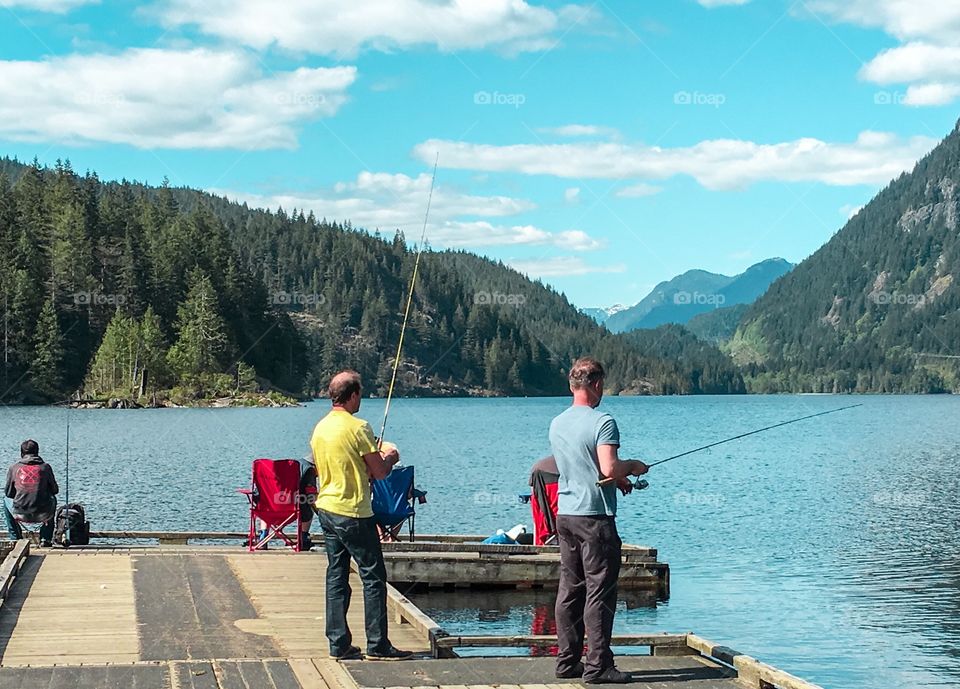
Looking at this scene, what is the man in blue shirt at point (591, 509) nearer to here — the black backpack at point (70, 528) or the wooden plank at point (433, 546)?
the wooden plank at point (433, 546)

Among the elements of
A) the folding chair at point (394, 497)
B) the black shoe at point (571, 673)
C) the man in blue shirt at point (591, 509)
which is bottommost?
the black shoe at point (571, 673)

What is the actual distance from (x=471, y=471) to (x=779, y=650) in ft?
115

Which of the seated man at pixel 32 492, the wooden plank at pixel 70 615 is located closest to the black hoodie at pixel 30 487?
the seated man at pixel 32 492

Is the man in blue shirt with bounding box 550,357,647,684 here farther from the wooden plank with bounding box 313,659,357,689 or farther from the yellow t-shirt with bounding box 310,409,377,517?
the wooden plank with bounding box 313,659,357,689

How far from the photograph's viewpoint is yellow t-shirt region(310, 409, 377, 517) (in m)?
9.69

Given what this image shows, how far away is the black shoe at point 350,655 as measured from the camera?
991 cm

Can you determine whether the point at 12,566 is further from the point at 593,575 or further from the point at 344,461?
the point at 593,575

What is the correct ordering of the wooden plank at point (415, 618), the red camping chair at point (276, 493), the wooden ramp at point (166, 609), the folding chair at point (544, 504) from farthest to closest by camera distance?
the folding chair at point (544, 504), the red camping chair at point (276, 493), the wooden plank at point (415, 618), the wooden ramp at point (166, 609)

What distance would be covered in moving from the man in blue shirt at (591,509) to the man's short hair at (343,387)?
180 cm

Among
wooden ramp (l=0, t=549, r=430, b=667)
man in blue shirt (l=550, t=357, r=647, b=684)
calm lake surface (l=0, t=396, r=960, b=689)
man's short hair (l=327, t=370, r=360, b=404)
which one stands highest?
man's short hair (l=327, t=370, r=360, b=404)

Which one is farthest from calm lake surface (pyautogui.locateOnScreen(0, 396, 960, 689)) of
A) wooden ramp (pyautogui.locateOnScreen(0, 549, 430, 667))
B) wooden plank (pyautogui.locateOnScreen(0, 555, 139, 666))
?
wooden plank (pyautogui.locateOnScreen(0, 555, 139, 666))

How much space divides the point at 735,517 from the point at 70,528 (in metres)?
22.8

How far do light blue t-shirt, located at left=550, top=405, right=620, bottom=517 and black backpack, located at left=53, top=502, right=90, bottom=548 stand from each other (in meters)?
11.0

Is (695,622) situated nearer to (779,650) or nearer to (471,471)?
(779,650)
